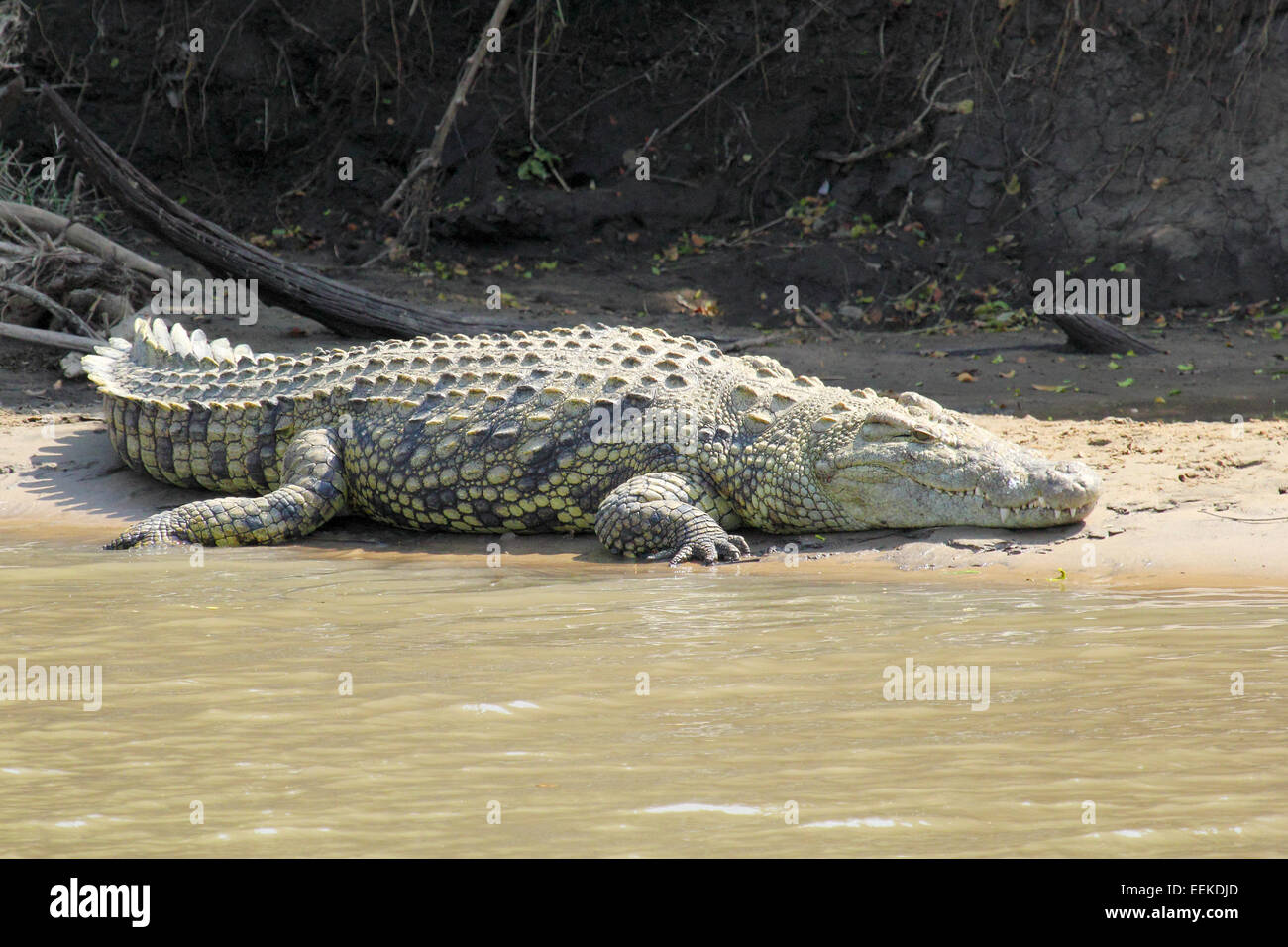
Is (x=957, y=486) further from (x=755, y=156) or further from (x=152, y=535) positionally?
(x=755, y=156)

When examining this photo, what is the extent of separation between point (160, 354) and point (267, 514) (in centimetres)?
191

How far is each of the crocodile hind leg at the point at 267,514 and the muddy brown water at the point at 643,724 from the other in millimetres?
1309

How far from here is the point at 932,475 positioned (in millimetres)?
6383

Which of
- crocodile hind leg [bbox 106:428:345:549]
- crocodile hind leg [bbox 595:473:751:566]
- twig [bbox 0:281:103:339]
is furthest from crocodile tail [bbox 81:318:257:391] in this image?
crocodile hind leg [bbox 595:473:751:566]

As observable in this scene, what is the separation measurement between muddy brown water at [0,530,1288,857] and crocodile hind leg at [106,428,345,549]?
1.31m

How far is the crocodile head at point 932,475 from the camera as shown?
618cm

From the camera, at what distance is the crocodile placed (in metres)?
6.40

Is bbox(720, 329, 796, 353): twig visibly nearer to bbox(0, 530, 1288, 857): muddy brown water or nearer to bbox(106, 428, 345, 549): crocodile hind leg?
bbox(106, 428, 345, 549): crocodile hind leg

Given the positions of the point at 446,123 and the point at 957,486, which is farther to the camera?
the point at 446,123

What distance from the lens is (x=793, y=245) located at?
13.1 m

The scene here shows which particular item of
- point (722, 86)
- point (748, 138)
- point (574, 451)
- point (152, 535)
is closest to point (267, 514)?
point (152, 535)

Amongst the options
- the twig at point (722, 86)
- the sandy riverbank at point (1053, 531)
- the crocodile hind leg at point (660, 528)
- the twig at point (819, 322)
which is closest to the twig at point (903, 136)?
the twig at point (722, 86)

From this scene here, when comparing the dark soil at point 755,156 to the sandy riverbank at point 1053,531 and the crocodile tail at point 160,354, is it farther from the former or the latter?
the sandy riverbank at point 1053,531
